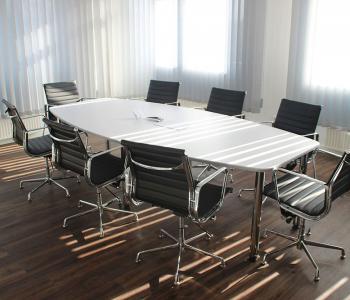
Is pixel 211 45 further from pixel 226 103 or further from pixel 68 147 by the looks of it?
pixel 68 147

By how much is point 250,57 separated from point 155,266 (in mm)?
3814

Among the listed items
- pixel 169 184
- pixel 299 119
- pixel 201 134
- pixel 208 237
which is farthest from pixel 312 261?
pixel 299 119

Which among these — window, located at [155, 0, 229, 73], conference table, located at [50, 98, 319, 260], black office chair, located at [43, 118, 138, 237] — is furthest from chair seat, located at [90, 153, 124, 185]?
window, located at [155, 0, 229, 73]

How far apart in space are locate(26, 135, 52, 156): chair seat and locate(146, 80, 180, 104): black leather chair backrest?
173 centimetres

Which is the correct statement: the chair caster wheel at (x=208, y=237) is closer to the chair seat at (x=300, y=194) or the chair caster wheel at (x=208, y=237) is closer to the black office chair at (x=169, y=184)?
the black office chair at (x=169, y=184)

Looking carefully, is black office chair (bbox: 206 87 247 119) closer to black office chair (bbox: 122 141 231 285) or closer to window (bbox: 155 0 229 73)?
window (bbox: 155 0 229 73)

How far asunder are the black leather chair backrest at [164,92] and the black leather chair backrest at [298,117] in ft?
5.32

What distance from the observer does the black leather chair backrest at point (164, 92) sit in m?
5.51

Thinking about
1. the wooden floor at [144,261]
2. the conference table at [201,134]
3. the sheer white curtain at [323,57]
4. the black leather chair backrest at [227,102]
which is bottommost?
the wooden floor at [144,261]

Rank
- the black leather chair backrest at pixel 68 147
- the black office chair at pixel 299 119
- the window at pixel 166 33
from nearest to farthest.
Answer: the black leather chair backrest at pixel 68 147, the black office chair at pixel 299 119, the window at pixel 166 33

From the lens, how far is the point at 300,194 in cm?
304

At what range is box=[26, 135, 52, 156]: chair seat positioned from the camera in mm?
4109

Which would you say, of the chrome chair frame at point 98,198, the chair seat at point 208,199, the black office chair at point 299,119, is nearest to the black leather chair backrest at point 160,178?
the chair seat at point 208,199

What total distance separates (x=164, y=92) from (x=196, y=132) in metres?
1.95
